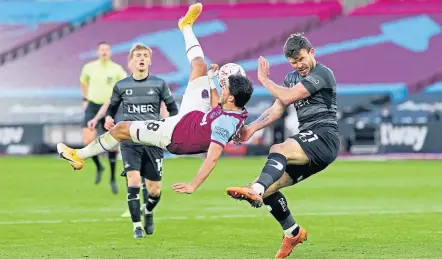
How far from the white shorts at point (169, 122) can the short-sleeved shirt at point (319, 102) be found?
0.94m

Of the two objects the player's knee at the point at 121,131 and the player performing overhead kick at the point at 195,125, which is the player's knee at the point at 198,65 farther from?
the player's knee at the point at 121,131

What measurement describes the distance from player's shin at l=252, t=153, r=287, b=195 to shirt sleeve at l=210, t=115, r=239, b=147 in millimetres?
447

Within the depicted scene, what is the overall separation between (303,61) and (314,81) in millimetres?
235

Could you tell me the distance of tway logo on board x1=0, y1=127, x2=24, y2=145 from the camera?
32906 mm

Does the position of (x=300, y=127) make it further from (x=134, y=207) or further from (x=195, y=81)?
(x=134, y=207)

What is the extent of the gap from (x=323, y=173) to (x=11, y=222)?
11209 millimetres

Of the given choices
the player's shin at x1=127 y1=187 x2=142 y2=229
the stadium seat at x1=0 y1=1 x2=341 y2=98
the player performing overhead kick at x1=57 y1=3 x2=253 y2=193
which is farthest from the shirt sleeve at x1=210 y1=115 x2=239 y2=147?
the stadium seat at x1=0 y1=1 x2=341 y2=98

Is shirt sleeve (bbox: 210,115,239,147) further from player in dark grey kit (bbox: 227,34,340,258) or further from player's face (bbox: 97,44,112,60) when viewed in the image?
player's face (bbox: 97,44,112,60)

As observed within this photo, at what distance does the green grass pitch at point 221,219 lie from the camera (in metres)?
11.2

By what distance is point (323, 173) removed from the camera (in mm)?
24328

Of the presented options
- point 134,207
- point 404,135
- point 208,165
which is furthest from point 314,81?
point 404,135

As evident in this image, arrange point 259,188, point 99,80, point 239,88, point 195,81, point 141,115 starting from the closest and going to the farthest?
1. point 259,188
2. point 239,88
3. point 195,81
4. point 141,115
5. point 99,80

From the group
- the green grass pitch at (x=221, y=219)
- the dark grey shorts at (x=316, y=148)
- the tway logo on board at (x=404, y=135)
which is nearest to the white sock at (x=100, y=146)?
the green grass pitch at (x=221, y=219)

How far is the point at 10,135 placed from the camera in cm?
3300
